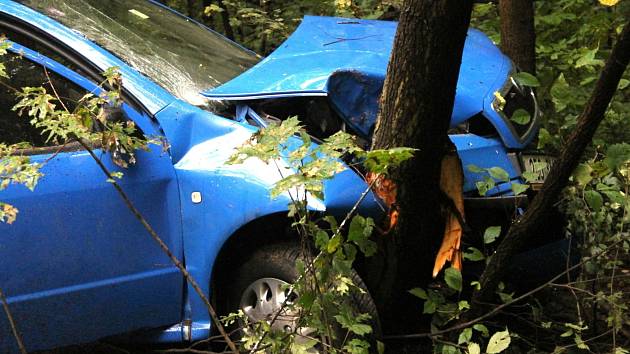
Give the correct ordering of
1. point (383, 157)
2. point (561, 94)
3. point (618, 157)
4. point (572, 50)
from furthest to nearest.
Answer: point (572, 50) → point (561, 94) → point (618, 157) → point (383, 157)

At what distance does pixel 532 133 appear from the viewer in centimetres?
352

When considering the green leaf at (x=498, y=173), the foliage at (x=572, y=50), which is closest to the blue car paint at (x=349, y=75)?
the green leaf at (x=498, y=173)

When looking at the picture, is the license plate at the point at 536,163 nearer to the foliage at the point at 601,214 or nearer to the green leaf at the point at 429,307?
the foliage at the point at 601,214

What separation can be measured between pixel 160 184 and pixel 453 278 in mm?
1224

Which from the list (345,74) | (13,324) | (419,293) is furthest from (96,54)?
(419,293)

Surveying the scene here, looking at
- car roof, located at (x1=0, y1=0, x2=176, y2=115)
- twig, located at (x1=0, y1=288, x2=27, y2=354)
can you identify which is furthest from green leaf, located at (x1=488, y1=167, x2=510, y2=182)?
twig, located at (x1=0, y1=288, x2=27, y2=354)

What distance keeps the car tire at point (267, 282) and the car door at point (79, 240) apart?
0.22m

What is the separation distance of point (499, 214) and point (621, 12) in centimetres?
350

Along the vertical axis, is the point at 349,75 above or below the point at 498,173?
above

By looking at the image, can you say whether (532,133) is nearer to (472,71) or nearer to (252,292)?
(472,71)

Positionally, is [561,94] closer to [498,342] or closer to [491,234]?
[491,234]

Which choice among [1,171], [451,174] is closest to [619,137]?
[451,174]

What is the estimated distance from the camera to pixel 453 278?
2791 mm

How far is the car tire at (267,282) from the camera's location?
111 inches
